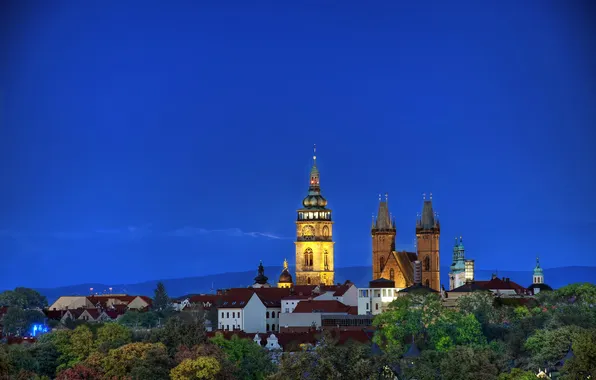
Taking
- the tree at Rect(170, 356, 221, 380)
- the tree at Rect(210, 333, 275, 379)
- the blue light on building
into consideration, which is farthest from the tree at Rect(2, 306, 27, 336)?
the tree at Rect(170, 356, 221, 380)

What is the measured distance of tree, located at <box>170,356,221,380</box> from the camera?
84.8 meters

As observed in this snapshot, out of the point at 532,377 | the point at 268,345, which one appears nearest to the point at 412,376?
the point at 532,377

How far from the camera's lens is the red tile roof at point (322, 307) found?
148750 millimetres

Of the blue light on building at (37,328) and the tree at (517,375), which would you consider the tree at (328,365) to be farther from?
the blue light on building at (37,328)

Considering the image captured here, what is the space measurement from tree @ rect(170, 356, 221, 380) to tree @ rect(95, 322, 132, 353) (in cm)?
1380

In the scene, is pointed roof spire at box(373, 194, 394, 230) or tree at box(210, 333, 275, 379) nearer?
tree at box(210, 333, 275, 379)

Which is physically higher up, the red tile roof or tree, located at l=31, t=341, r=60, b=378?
the red tile roof

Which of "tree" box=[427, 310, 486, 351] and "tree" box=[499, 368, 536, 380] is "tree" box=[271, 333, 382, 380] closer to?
"tree" box=[499, 368, 536, 380]

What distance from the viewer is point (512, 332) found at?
111 m

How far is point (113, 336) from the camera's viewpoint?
104375 millimetres

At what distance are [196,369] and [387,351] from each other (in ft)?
55.4

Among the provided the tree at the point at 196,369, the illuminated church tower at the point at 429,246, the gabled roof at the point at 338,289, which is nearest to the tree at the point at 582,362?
the tree at the point at 196,369

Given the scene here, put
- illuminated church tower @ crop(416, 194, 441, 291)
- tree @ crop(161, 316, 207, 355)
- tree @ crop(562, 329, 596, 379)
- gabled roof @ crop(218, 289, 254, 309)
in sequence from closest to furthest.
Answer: tree @ crop(562, 329, 596, 379)
tree @ crop(161, 316, 207, 355)
gabled roof @ crop(218, 289, 254, 309)
illuminated church tower @ crop(416, 194, 441, 291)

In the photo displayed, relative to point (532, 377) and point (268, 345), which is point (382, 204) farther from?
point (532, 377)
